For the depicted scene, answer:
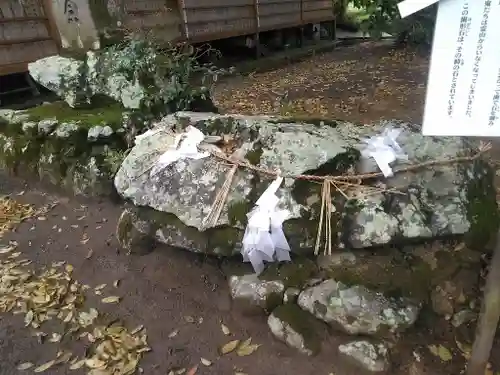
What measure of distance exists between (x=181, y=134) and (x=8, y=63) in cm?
530

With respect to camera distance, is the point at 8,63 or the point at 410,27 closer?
the point at 8,63

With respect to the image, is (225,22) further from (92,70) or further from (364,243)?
(364,243)

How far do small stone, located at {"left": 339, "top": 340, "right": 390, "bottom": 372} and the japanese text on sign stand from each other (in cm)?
141

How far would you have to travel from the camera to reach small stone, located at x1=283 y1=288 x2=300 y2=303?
9.75 feet

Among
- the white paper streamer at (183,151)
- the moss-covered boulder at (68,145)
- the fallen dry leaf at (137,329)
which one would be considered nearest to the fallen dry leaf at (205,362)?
the fallen dry leaf at (137,329)

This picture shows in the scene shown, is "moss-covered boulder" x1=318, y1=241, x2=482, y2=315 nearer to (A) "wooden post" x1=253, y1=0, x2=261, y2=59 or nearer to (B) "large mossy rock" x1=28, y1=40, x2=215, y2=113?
(B) "large mossy rock" x1=28, y1=40, x2=215, y2=113

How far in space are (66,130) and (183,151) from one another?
7.20ft

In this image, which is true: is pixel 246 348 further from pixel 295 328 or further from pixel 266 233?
pixel 266 233

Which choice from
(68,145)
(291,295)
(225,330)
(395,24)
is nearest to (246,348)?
(225,330)

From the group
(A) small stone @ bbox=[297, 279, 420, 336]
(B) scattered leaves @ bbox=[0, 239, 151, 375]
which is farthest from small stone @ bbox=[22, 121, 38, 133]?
(A) small stone @ bbox=[297, 279, 420, 336]

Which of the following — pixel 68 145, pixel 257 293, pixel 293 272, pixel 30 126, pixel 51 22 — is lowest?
pixel 257 293

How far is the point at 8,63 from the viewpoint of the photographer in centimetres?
717

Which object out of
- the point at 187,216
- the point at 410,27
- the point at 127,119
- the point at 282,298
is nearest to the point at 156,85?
the point at 127,119

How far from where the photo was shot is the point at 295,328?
2.86 metres
